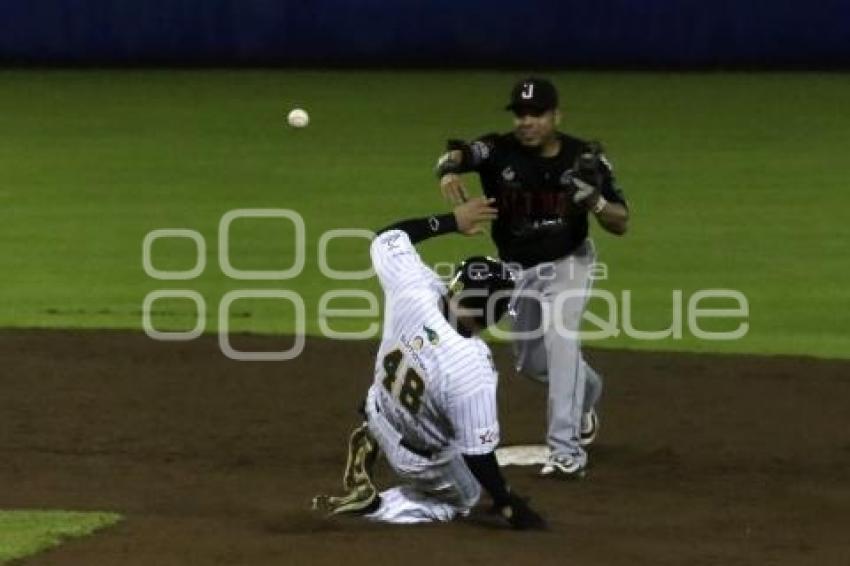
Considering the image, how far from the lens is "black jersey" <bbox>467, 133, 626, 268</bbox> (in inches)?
335

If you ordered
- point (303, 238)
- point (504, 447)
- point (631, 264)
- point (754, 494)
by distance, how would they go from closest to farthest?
1. point (754, 494)
2. point (504, 447)
3. point (631, 264)
4. point (303, 238)

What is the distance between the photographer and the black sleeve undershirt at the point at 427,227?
7.48 meters

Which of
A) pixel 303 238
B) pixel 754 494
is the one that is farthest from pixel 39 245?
pixel 754 494

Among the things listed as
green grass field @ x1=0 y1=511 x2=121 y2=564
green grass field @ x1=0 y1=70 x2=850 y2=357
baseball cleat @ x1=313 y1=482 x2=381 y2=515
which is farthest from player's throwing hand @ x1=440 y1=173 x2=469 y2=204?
green grass field @ x1=0 y1=70 x2=850 y2=357

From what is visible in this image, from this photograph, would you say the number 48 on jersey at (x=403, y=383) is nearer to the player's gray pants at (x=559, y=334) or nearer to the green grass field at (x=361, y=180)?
the player's gray pants at (x=559, y=334)

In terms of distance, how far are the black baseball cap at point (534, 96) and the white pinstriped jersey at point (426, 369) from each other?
45.2 inches

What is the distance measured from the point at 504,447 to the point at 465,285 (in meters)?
2.27

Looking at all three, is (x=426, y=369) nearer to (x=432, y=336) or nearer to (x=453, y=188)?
(x=432, y=336)

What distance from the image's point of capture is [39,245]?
15.4m

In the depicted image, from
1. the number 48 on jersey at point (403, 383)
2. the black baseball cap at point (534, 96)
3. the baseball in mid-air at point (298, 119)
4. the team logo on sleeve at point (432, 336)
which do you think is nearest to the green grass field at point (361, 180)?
the baseball in mid-air at point (298, 119)

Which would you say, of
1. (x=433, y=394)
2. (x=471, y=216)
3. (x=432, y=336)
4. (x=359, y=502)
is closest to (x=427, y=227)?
(x=471, y=216)

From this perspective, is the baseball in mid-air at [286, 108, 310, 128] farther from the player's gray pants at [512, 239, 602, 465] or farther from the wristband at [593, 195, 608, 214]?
the wristband at [593, 195, 608, 214]

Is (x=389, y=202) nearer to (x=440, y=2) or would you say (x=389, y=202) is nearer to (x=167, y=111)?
(x=167, y=111)

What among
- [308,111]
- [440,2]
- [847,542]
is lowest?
[847,542]
